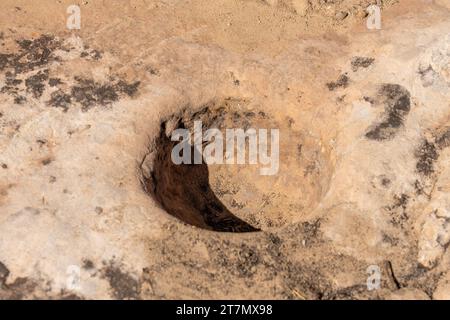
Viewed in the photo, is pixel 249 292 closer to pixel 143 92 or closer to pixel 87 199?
pixel 87 199

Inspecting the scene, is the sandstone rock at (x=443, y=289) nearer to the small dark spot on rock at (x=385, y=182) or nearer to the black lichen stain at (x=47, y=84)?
the small dark spot on rock at (x=385, y=182)

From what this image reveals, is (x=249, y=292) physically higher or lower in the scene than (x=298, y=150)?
lower

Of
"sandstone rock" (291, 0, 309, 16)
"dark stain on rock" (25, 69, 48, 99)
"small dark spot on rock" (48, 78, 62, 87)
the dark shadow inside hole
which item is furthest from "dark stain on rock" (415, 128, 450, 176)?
"dark stain on rock" (25, 69, 48, 99)

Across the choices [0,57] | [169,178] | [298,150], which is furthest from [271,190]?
[0,57]

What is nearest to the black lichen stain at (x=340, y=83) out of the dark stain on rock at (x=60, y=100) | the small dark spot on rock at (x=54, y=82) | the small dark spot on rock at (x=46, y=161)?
the dark stain on rock at (x=60, y=100)

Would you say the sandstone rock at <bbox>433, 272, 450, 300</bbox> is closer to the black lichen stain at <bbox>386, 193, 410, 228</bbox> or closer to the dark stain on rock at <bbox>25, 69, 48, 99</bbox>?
the black lichen stain at <bbox>386, 193, 410, 228</bbox>
